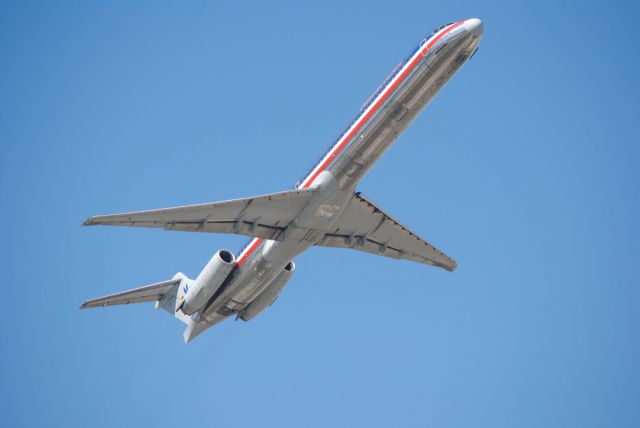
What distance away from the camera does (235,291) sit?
41875 mm

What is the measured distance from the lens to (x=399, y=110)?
37000 mm

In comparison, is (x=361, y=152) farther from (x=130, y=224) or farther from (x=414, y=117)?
(x=130, y=224)

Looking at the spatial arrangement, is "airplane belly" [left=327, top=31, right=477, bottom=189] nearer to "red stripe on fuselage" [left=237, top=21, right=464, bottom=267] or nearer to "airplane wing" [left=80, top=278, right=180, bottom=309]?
"red stripe on fuselage" [left=237, top=21, right=464, bottom=267]

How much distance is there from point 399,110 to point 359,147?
90.6 inches

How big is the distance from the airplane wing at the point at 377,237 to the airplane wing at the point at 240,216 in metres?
2.98

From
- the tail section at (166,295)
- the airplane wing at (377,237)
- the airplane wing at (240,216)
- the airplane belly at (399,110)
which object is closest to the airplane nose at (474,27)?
the airplane belly at (399,110)

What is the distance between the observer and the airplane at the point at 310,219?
119 feet

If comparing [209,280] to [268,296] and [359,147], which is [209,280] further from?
[359,147]

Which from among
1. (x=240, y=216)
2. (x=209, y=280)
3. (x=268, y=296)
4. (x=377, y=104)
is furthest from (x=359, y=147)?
(x=268, y=296)

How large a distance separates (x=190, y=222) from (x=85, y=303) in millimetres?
7770

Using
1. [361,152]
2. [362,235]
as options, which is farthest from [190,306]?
[361,152]

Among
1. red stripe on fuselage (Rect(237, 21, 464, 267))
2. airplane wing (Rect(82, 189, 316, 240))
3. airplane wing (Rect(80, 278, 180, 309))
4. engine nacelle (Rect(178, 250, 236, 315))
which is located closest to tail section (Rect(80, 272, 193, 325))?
airplane wing (Rect(80, 278, 180, 309))

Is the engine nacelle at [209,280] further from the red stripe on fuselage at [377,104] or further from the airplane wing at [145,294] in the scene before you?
the red stripe on fuselage at [377,104]

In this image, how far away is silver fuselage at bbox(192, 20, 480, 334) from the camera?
36219 mm
